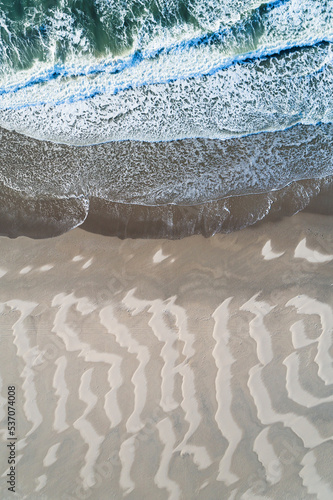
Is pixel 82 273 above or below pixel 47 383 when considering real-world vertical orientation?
above

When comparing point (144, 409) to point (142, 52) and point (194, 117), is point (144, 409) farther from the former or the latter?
point (142, 52)

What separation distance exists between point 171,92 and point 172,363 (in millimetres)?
1734

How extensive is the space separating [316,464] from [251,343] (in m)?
0.90

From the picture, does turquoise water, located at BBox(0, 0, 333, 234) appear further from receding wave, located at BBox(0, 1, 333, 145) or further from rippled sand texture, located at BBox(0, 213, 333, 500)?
rippled sand texture, located at BBox(0, 213, 333, 500)

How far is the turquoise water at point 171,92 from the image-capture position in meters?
2.18

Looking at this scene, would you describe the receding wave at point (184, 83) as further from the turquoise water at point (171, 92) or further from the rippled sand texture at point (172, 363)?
the rippled sand texture at point (172, 363)

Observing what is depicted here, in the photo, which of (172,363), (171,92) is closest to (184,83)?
(171,92)

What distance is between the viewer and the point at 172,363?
2.33 m

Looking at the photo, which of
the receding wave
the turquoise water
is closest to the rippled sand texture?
the turquoise water

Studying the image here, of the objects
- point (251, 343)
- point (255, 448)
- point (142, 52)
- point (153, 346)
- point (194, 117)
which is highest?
point (142, 52)

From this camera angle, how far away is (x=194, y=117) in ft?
7.60

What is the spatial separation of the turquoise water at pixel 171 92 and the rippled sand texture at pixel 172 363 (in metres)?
0.39

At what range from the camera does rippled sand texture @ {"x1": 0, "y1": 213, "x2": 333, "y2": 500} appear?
2.30 metres

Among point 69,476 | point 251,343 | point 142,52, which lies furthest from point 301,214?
point 69,476
